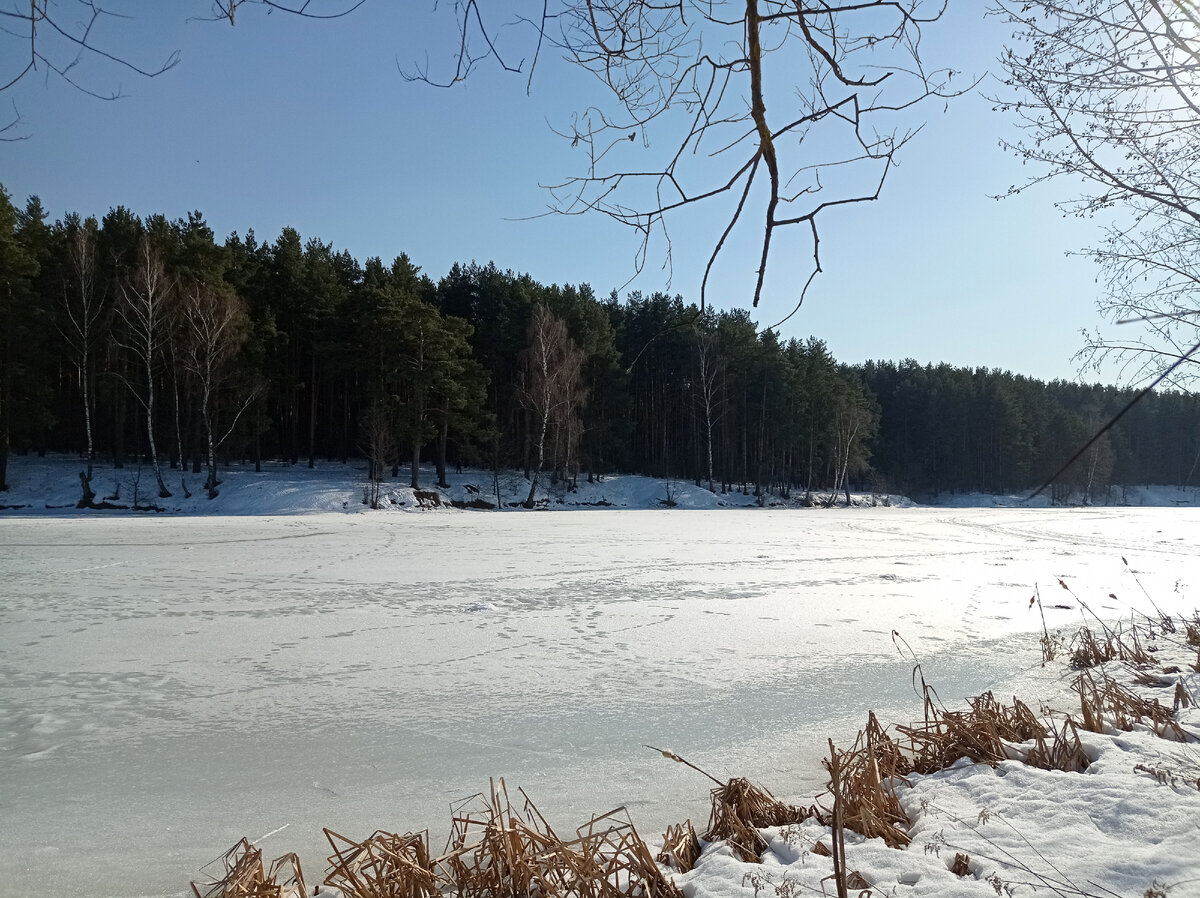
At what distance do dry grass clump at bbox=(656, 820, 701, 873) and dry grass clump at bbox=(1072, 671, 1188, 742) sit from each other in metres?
1.58

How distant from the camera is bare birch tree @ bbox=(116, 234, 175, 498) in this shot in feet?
66.0

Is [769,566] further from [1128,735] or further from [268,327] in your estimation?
[268,327]

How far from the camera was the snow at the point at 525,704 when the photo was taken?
1900mm

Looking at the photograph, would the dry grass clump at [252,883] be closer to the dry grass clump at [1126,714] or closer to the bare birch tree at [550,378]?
the dry grass clump at [1126,714]

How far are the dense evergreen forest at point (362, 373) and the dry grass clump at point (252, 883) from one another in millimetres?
12362

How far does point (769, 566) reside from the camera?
8906 millimetres

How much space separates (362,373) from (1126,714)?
28.3 m

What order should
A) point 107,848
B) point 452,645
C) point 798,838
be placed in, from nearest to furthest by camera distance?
point 798,838 → point 107,848 → point 452,645

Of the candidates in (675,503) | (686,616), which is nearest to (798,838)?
(686,616)

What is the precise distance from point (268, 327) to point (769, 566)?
71.6 feet

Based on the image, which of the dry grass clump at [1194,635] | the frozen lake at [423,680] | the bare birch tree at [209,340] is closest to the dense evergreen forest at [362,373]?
the bare birch tree at [209,340]

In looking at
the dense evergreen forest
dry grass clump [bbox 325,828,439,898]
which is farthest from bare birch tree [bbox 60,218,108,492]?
dry grass clump [bbox 325,828,439,898]

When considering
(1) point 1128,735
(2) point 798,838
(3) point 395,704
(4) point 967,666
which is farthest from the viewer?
(4) point 967,666

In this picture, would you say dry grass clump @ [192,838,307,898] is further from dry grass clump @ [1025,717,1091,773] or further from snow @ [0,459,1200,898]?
dry grass clump @ [1025,717,1091,773]
